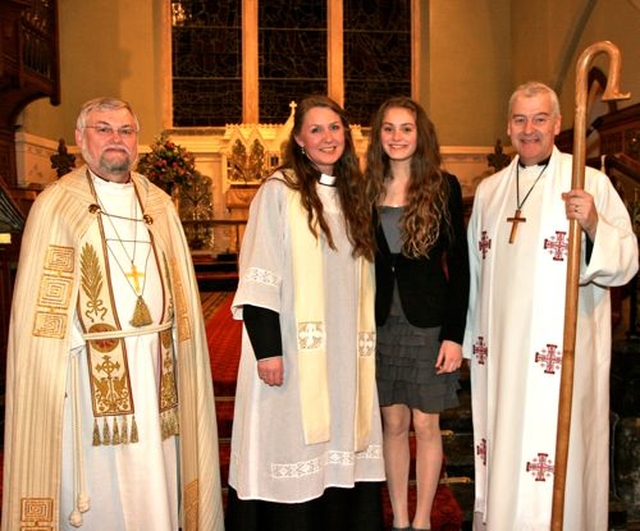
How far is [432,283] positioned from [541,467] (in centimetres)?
93

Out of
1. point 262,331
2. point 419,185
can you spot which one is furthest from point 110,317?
point 419,185

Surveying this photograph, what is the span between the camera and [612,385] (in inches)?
174

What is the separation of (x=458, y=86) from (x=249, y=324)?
10877mm

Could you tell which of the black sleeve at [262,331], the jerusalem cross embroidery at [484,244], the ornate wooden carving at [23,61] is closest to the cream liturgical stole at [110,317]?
the black sleeve at [262,331]

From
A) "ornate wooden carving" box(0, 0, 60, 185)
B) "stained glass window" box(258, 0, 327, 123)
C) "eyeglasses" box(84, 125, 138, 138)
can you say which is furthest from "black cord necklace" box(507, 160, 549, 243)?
"stained glass window" box(258, 0, 327, 123)

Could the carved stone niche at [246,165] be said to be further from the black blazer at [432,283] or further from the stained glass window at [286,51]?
the black blazer at [432,283]

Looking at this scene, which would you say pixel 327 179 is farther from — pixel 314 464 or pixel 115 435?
pixel 115 435

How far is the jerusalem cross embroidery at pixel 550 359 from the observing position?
308cm

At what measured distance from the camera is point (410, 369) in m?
3.14

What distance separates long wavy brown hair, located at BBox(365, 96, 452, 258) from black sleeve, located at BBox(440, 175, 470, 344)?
49mm

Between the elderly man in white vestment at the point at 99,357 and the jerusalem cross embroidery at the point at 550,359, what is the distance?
1546mm

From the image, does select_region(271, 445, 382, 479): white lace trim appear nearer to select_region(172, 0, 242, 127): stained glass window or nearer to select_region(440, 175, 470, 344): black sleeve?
select_region(440, 175, 470, 344): black sleeve

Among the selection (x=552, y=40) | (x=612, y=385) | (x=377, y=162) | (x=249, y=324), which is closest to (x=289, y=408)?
(x=249, y=324)

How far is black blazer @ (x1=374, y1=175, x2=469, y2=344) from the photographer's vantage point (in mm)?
3102
